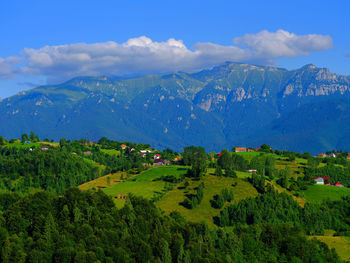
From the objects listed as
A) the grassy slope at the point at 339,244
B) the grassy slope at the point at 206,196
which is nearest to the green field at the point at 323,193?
the grassy slope at the point at 206,196

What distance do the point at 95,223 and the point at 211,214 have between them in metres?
52.9

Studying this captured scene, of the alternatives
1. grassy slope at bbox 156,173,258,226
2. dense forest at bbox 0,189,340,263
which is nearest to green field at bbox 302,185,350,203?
grassy slope at bbox 156,173,258,226

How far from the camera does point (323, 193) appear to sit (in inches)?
7466

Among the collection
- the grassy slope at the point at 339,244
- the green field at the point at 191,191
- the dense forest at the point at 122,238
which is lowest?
the grassy slope at the point at 339,244

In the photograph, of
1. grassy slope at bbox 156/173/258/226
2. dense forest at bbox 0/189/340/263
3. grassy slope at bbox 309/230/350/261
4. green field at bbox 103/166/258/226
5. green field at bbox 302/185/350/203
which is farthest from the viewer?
green field at bbox 302/185/350/203

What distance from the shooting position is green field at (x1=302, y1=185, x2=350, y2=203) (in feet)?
601

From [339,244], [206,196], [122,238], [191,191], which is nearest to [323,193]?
[206,196]

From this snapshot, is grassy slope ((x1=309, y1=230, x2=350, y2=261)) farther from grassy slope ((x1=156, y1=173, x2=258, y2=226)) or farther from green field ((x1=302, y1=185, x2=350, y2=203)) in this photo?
green field ((x1=302, y1=185, x2=350, y2=203))

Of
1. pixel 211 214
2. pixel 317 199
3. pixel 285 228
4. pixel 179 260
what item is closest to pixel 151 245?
pixel 179 260

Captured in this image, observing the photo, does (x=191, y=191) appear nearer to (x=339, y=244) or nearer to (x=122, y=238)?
(x=339, y=244)

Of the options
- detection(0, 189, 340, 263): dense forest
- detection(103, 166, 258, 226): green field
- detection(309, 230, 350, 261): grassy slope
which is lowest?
detection(309, 230, 350, 261): grassy slope

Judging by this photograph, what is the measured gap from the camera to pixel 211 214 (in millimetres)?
160625

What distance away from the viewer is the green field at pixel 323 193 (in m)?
183

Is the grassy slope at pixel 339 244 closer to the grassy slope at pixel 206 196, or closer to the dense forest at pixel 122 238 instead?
the dense forest at pixel 122 238
